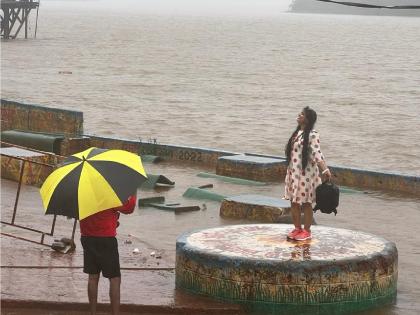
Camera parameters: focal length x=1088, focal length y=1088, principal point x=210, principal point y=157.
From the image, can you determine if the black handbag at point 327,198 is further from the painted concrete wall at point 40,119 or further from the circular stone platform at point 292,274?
the painted concrete wall at point 40,119

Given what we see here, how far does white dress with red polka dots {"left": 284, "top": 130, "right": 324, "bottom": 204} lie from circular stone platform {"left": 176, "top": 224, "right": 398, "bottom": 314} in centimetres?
→ 46

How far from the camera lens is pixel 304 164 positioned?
945 cm

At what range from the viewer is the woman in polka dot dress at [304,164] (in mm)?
9414

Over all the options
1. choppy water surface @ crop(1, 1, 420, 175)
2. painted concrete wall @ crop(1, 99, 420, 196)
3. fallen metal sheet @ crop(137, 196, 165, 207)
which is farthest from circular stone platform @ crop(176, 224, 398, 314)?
choppy water surface @ crop(1, 1, 420, 175)

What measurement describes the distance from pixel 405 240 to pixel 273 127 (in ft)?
68.6

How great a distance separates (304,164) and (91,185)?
245 cm

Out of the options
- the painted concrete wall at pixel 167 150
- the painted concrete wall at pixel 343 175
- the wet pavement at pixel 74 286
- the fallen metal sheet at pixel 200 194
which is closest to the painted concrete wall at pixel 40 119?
the painted concrete wall at pixel 167 150

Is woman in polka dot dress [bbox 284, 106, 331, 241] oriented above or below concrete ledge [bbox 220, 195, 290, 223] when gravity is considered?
above

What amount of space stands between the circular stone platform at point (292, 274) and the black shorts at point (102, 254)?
1474 mm

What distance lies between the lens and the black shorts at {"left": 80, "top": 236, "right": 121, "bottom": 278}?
7.80 m

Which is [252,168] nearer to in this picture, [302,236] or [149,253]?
[149,253]

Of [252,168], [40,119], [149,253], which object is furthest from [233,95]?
[149,253]

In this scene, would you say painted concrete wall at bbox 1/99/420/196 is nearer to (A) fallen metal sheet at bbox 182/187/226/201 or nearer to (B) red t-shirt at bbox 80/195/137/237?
(A) fallen metal sheet at bbox 182/187/226/201

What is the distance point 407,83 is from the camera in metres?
59.3
